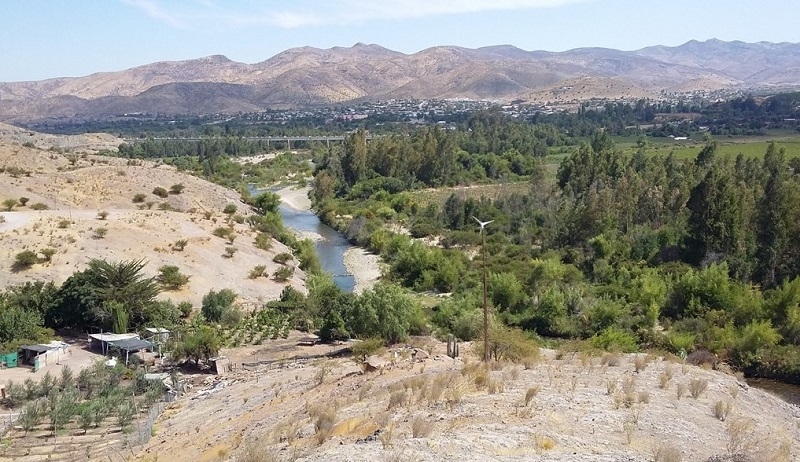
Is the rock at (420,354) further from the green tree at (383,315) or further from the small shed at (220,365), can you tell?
the small shed at (220,365)

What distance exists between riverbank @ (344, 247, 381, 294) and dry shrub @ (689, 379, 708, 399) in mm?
28935

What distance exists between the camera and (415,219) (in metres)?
68.6

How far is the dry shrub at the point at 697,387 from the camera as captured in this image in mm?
18281

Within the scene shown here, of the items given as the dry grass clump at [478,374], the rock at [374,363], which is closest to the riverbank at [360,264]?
the rock at [374,363]

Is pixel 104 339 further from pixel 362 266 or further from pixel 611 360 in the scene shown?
pixel 362 266

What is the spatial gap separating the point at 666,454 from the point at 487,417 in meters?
3.83

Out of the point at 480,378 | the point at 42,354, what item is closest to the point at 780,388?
the point at 480,378

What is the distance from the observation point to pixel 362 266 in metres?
54.7

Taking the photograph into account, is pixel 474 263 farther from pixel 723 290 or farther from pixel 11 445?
pixel 11 445

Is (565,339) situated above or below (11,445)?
below

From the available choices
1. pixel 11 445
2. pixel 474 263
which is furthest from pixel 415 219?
pixel 11 445

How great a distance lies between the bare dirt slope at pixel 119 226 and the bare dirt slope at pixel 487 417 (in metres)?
19.6

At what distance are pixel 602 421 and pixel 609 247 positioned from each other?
1317 inches

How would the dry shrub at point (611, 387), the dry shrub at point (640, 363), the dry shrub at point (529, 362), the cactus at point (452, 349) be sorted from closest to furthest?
1. the dry shrub at point (611, 387)
2. the dry shrub at point (640, 363)
3. the dry shrub at point (529, 362)
4. the cactus at point (452, 349)
